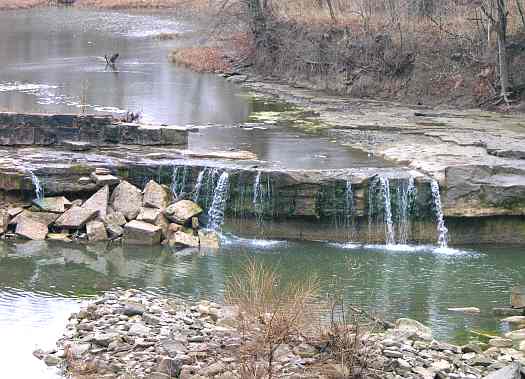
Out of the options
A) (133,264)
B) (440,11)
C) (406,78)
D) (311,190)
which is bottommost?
(133,264)

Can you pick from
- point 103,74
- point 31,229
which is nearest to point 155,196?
point 31,229

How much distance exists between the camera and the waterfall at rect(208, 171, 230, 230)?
20219 millimetres

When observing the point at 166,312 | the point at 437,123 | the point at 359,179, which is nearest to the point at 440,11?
the point at 437,123

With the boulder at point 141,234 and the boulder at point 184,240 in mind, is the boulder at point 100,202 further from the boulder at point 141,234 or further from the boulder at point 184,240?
the boulder at point 184,240

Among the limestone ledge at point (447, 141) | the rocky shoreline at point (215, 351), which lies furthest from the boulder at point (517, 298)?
the limestone ledge at point (447, 141)

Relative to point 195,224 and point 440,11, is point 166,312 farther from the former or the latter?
point 440,11

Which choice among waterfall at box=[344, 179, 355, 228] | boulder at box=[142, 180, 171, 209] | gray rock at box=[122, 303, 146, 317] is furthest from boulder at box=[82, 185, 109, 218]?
gray rock at box=[122, 303, 146, 317]

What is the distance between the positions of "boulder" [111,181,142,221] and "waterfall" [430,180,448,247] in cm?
616

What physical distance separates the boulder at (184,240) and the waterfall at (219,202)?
950 mm

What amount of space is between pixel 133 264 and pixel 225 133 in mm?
8417

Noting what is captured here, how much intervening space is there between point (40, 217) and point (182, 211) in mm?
2979

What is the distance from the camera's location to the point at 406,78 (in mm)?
33156

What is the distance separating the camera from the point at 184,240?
1922 cm

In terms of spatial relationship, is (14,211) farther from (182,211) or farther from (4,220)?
(182,211)
